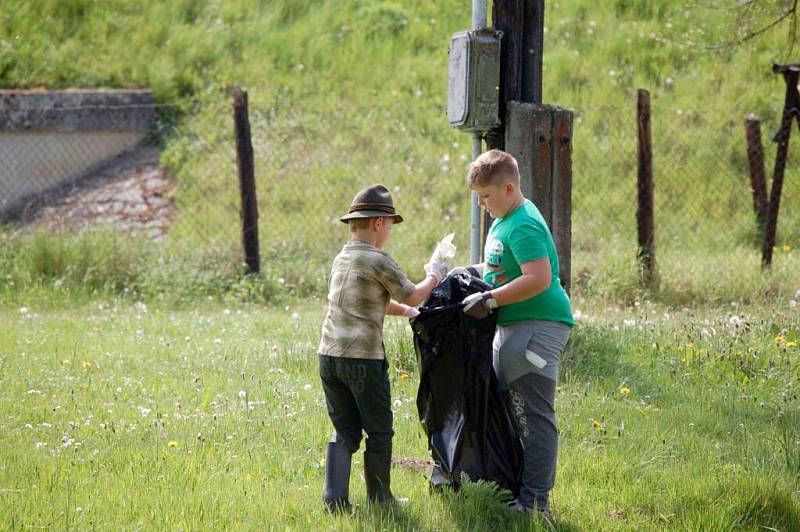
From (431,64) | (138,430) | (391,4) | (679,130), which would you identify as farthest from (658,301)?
(391,4)

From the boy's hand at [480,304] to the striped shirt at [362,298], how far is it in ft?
0.86

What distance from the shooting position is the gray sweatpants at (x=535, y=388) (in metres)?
4.18

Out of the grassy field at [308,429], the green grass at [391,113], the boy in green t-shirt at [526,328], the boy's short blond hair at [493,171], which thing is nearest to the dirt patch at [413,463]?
the grassy field at [308,429]

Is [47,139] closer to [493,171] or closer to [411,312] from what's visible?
[411,312]

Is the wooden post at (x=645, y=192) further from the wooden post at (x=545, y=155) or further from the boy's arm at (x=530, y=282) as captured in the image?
the boy's arm at (x=530, y=282)

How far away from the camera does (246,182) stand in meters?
10.4

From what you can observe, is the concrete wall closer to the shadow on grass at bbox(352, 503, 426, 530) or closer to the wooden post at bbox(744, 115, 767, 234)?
the wooden post at bbox(744, 115, 767, 234)

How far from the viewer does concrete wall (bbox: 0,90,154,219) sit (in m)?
13.3

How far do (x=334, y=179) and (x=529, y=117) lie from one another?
6864mm

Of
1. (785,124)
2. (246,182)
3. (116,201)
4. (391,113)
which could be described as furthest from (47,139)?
(785,124)

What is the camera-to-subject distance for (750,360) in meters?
6.58

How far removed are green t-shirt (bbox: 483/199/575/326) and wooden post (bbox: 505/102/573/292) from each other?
2197 mm

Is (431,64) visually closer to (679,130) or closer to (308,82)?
(308,82)

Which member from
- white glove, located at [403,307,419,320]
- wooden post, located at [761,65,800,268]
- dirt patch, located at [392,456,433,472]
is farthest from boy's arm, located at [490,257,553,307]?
wooden post, located at [761,65,800,268]
